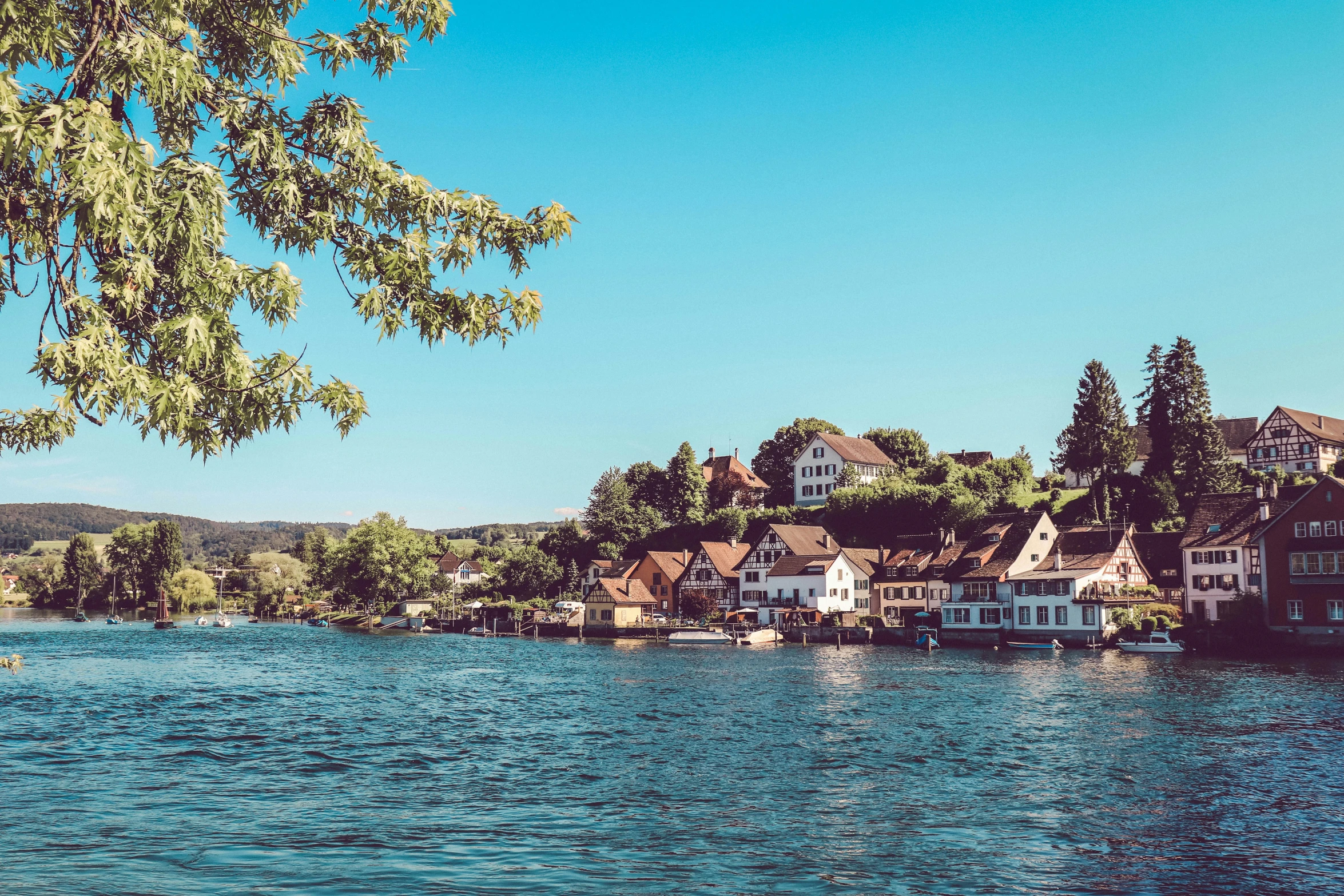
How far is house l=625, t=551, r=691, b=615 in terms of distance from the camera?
12400cm

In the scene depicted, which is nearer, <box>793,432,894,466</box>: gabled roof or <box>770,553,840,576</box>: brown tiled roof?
<box>770,553,840,576</box>: brown tiled roof

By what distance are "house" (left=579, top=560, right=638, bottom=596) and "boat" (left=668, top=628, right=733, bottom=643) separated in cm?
2713

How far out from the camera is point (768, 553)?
11606cm

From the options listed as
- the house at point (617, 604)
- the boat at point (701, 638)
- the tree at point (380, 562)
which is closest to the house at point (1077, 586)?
the boat at point (701, 638)

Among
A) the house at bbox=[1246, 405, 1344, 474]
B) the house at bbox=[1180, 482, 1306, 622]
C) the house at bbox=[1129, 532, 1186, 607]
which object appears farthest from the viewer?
the house at bbox=[1246, 405, 1344, 474]

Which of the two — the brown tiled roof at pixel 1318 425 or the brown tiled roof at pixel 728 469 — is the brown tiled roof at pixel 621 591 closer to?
the brown tiled roof at pixel 728 469

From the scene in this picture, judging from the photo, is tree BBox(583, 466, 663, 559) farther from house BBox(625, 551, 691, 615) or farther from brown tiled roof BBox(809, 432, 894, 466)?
brown tiled roof BBox(809, 432, 894, 466)

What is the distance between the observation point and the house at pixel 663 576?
12400 cm

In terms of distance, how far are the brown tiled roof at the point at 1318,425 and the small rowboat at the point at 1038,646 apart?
170 ft

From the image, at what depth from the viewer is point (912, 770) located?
28.6m

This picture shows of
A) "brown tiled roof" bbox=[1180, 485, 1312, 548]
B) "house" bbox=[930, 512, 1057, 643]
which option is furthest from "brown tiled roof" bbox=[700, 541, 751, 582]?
"brown tiled roof" bbox=[1180, 485, 1312, 548]

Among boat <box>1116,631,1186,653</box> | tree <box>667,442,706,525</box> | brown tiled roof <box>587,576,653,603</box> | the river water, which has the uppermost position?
tree <box>667,442,706,525</box>

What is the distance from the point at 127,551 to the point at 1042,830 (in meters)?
208

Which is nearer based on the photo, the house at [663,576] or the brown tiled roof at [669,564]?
the house at [663,576]
